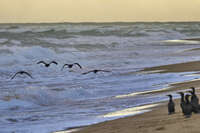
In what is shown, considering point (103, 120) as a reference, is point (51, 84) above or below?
above

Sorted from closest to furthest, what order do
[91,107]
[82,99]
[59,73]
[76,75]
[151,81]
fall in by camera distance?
[91,107]
[82,99]
[151,81]
[76,75]
[59,73]

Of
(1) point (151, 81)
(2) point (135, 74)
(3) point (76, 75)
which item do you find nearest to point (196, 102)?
(1) point (151, 81)

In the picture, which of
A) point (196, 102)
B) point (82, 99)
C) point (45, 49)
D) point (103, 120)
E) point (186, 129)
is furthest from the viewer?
point (45, 49)

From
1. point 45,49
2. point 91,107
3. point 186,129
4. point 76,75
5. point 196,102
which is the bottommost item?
point 186,129

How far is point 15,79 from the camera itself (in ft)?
58.7

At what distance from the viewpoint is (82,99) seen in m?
13.0

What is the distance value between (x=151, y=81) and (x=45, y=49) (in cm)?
1851

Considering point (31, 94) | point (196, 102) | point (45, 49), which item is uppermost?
point (45, 49)

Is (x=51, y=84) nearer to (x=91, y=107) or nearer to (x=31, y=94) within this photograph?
(x=31, y=94)

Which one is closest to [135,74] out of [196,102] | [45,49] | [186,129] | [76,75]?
[76,75]

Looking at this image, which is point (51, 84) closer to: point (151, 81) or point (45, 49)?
point (151, 81)

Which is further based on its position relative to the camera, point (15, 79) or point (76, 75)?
point (76, 75)

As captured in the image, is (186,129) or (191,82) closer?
(186,129)

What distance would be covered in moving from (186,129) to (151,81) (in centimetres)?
927
